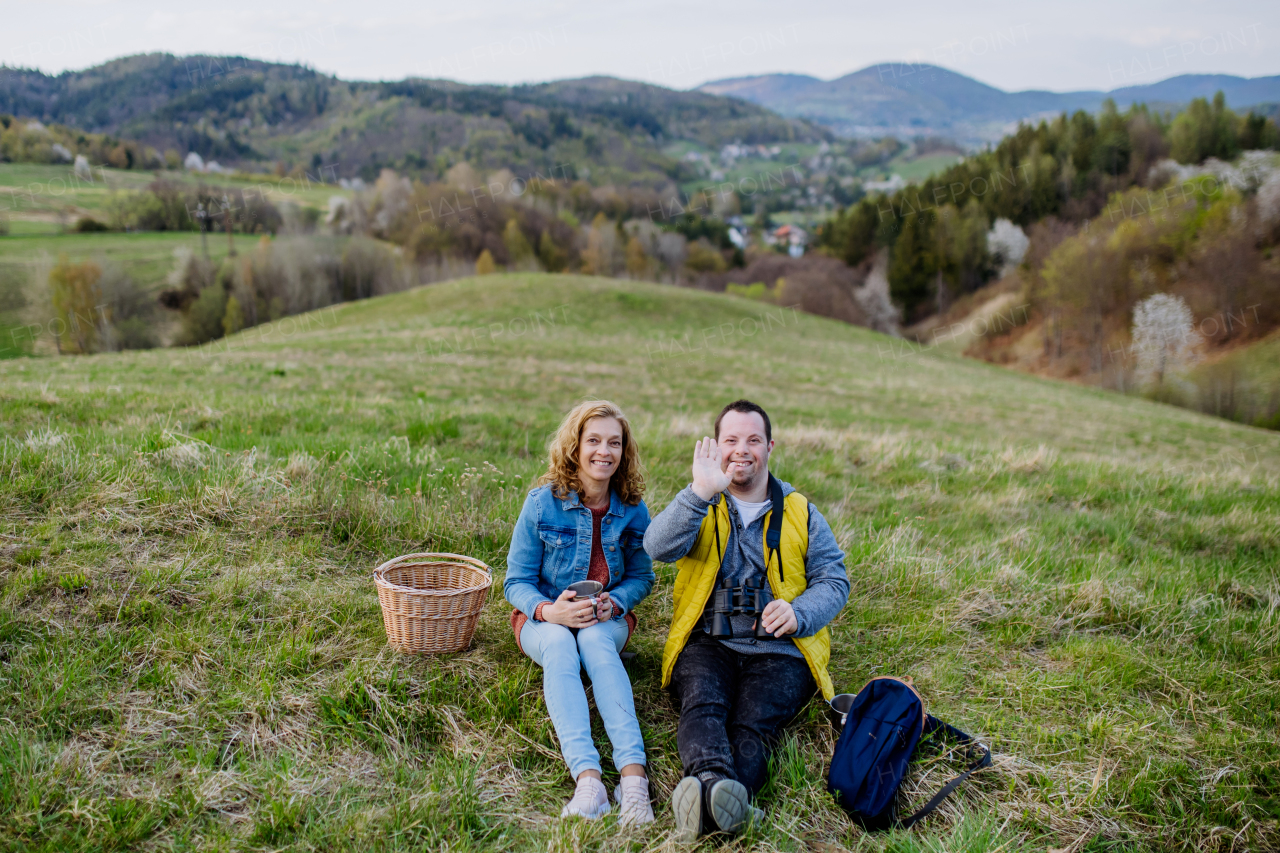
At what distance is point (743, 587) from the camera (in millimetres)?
3588

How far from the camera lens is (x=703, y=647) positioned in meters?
3.55

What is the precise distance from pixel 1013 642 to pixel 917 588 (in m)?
0.66

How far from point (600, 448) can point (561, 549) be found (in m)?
0.62

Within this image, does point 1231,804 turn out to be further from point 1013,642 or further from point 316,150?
point 316,150

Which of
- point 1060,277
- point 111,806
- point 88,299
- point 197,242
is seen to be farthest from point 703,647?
point 197,242

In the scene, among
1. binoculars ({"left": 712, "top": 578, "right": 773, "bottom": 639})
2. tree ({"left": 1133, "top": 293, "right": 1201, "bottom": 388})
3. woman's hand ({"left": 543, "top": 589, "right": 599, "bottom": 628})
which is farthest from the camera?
tree ({"left": 1133, "top": 293, "right": 1201, "bottom": 388})

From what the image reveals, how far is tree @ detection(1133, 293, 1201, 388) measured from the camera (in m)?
41.1

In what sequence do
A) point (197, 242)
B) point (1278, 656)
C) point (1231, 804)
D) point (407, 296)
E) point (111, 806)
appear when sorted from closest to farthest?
1. point (111, 806)
2. point (1231, 804)
3. point (1278, 656)
4. point (407, 296)
5. point (197, 242)

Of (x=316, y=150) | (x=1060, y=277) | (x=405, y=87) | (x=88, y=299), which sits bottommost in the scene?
(x=88, y=299)

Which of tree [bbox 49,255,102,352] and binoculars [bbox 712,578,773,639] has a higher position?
binoculars [bbox 712,578,773,639]

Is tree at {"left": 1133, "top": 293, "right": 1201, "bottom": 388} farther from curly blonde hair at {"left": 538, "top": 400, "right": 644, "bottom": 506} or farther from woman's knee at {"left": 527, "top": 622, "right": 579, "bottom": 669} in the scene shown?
woman's knee at {"left": 527, "top": 622, "right": 579, "bottom": 669}

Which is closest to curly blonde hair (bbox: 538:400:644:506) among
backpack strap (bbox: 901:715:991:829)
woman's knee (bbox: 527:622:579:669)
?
woman's knee (bbox: 527:622:579:669)

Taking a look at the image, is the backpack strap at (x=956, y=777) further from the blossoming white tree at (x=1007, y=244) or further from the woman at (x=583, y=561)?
the blossoming white tree at (x=1007, y=244)

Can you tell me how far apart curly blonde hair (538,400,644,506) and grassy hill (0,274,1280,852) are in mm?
987
